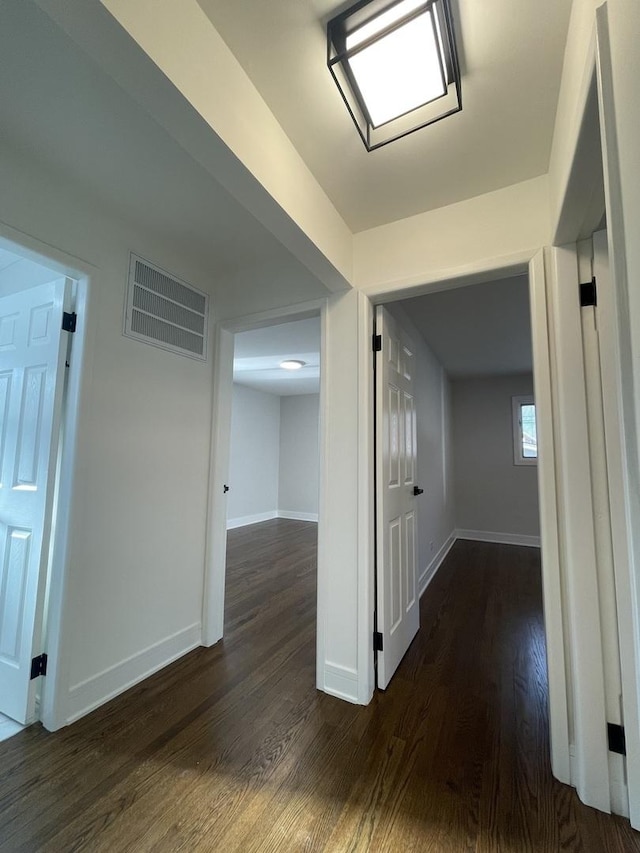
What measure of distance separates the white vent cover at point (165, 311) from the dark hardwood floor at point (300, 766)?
1876mm

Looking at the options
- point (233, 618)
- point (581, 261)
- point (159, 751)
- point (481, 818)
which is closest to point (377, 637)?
point (481, 818)

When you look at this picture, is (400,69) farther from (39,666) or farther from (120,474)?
(39,666)

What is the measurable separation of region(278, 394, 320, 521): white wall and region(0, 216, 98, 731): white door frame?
5050mm

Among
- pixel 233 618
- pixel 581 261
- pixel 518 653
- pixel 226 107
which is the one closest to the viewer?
pixel 226 107

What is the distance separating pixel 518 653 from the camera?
7.24ft

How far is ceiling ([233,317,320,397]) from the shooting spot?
11.4ft

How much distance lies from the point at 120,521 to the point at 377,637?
1471mm

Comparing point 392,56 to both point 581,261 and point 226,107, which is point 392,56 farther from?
point 581,261

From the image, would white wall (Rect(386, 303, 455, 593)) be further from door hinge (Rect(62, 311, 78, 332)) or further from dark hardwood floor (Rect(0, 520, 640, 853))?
door hinge (Rect(62, 311, 78, 332))

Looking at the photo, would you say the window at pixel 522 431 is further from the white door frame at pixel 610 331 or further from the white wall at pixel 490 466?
the white door frame at pixel 610 331

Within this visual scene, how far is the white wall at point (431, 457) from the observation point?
3.23m

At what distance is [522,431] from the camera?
5.13 m

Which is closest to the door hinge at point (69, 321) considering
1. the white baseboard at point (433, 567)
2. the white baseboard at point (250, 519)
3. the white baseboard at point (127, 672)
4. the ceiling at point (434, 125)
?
the ceiling at point (434, 125)

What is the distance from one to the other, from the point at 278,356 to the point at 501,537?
4109 mm
